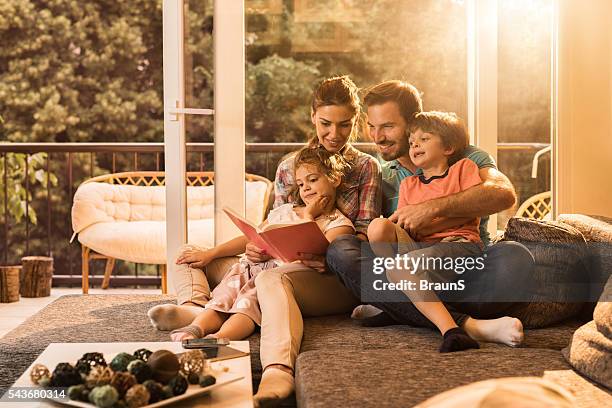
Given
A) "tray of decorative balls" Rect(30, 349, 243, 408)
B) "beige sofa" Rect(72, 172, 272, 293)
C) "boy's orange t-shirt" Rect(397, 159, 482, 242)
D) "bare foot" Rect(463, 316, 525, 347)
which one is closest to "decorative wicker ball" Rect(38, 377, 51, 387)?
"tray of decorative balls" Rect(30, 349, 243, 408)

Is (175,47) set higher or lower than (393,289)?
higher

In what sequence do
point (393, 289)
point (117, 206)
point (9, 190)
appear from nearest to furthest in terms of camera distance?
point (393, 289)
point (117, 206)
point (9, 190)

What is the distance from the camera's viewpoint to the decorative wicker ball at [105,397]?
4.91 feet

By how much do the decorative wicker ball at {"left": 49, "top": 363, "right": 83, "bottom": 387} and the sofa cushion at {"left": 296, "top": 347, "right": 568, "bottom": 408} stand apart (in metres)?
0.45

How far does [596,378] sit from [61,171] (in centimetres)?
709

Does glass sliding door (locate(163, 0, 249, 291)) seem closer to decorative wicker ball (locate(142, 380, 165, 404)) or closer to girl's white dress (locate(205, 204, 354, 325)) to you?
girl's white dress (locate(205, 204, 354, 325))

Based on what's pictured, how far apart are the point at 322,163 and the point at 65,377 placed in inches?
49.2

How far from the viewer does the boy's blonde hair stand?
Answer: 259 cm

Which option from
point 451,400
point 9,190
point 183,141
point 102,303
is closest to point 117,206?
point 9,190

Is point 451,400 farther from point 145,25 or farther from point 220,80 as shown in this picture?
point 145,25

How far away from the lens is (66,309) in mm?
2797

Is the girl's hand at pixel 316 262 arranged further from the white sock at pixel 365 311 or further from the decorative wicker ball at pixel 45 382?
the decorative wicker ball at pixel 45 382

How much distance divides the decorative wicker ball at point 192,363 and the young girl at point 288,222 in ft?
2.22

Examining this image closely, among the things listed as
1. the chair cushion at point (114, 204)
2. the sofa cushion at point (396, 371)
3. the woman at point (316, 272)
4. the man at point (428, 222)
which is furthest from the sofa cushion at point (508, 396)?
the chair cushion at point (114, 204)
